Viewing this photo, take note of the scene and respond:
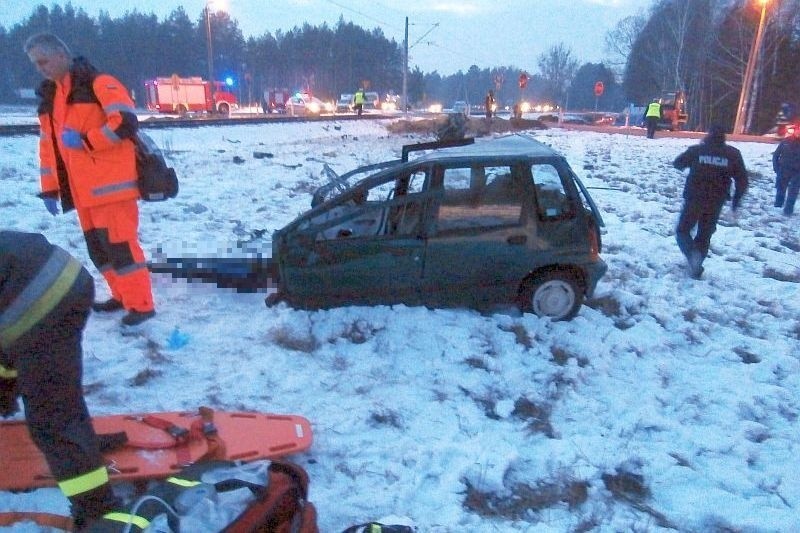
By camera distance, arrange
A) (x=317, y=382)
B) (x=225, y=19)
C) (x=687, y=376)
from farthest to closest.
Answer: (x=225, y=19), (x=687, y=376), (x=317, y=382)

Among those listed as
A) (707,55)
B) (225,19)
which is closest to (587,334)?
(707,55)

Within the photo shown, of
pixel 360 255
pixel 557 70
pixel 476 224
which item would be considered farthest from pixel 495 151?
pixel 557 70

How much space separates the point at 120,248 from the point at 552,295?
3368mm

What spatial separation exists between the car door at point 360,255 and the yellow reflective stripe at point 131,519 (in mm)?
2803

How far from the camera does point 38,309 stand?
215 cm

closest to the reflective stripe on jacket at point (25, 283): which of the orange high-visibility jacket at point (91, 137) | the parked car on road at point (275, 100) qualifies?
the orange high-visibility jacket at point (91, 137)

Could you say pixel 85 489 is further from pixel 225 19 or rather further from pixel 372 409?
pixel 225 19

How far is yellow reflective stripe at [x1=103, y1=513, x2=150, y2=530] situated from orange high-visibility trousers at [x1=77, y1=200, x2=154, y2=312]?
8.74 feet

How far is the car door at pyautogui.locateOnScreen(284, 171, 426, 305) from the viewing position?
4695 mm

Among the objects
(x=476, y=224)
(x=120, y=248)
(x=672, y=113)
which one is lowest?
(x=120, y=248)

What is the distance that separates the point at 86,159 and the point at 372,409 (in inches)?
103

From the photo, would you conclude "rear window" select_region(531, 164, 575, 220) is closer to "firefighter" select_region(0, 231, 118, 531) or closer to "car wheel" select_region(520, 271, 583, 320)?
"car wheel" select_region(520, 271, 583, 320)

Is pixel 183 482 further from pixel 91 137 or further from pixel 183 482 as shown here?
pixel 91 137

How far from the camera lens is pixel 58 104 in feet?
13.5
